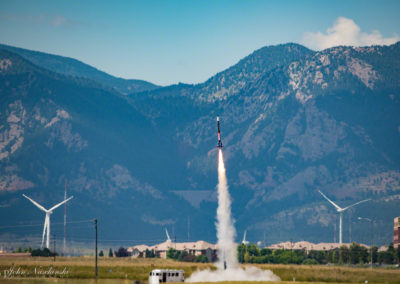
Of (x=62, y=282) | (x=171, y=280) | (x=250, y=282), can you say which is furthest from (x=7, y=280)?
(x=250, y=282)

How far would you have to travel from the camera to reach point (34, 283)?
183 meters

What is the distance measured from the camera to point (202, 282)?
611 feet

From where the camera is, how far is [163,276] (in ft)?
603

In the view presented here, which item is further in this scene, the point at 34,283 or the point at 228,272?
the point at 228,272

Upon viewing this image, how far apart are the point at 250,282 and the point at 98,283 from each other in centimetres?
3200

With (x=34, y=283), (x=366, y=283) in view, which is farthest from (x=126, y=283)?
(x=366, y=283)

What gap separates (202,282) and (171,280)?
6504 mm

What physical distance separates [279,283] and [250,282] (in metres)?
5.67

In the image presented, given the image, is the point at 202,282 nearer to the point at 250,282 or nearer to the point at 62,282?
the point at 250,282

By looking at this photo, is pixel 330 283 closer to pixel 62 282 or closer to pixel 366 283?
pixel 366 283

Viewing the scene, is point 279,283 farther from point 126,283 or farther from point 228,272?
point 126,283

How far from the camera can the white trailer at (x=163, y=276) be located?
182 metres

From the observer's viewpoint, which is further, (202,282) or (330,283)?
(330,283)

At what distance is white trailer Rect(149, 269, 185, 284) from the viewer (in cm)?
18159
